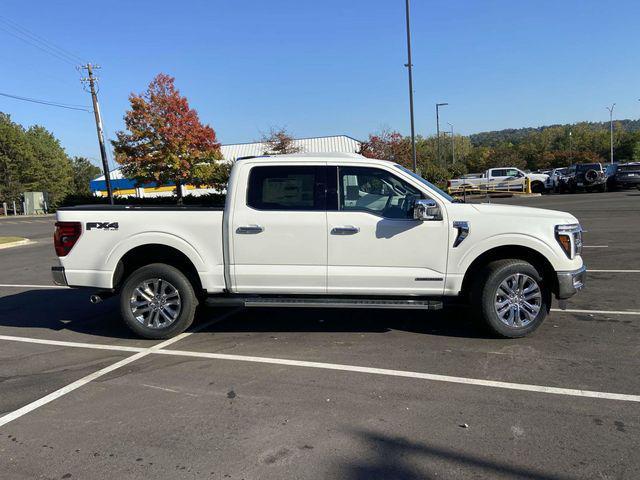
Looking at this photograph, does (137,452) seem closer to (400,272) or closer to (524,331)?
(400,272)

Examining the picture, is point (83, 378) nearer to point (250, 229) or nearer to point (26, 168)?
point (250, 229)

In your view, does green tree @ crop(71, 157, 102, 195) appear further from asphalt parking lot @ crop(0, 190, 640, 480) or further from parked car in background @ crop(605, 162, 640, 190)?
asphalt parking lot @ crop(0, 190, 640, 480)

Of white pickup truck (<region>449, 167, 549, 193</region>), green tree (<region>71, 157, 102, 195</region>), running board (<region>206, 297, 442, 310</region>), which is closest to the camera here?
running board (<region>206, 297, 442, 310</region>)

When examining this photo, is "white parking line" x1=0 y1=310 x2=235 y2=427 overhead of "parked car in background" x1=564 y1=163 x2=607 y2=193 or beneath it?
beneath

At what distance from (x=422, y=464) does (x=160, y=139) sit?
1573 inches

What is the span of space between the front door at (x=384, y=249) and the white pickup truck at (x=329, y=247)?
0.01 meters

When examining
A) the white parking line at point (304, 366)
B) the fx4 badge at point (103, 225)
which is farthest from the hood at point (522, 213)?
the fx4 badge at point (103, 225)

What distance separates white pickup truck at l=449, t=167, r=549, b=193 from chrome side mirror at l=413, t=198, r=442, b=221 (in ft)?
108

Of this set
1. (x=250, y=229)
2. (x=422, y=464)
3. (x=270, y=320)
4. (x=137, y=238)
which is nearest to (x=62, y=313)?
(x=137, y=238)

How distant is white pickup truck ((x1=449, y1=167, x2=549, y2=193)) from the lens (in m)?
37.3

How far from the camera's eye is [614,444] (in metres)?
3.35

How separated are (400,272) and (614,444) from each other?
2576mm

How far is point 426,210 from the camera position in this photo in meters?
5.34

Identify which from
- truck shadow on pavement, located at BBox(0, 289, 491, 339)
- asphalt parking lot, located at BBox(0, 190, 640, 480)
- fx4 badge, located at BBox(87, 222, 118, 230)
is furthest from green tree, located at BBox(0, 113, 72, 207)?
asphalt parking lot, located at BBox(0, 190, 640, 480)
